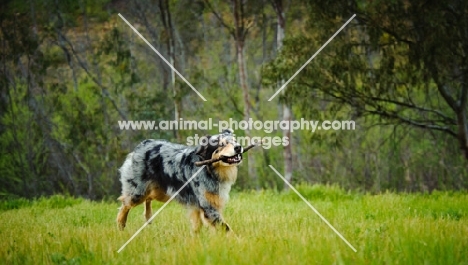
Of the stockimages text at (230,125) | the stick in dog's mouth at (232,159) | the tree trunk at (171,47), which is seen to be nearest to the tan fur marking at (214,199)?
the stick in dog's mouth at (232,159)

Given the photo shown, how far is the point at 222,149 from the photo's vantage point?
7.84m

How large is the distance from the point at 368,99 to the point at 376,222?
8.97 meters

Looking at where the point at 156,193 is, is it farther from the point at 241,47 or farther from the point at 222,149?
the point at 241,47

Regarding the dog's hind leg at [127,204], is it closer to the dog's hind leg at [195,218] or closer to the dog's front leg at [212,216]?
the dog's hind leg at [195,218]

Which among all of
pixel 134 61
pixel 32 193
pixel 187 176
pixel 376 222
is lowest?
pixel 32 193

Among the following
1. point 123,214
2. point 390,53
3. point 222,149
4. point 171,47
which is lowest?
point 123,214

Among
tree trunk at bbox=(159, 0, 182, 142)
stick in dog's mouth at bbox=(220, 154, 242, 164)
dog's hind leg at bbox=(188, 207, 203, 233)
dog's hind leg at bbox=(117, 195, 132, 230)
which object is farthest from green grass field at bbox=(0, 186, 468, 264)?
tree trunk at bbox=(159, 0, 182, 142)

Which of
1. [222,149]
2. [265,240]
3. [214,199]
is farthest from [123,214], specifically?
[265,240]

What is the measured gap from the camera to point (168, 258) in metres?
5.87

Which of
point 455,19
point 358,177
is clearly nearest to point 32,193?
point 358,177

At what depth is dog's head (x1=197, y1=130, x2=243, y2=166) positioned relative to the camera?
771cm

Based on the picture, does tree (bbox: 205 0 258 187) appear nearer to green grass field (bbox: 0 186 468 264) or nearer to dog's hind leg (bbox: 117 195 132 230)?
green grass field (bbox: 0 186 468 264)

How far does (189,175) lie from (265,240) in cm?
206

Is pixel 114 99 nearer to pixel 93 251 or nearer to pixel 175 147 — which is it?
pixel 175 147
